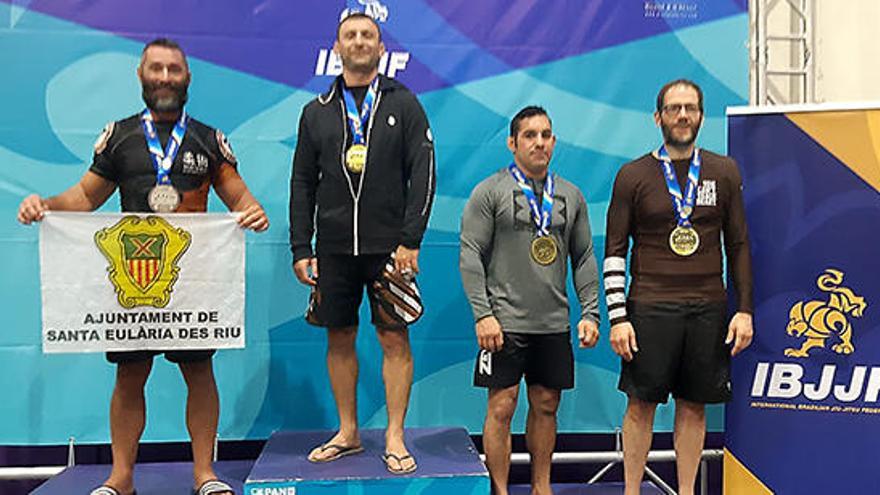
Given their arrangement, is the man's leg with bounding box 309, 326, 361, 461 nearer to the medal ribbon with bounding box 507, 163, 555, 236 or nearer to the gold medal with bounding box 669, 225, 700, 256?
the medal ribbon with bounding box 507, 163, 555, 236

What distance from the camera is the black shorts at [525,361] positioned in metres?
3.09

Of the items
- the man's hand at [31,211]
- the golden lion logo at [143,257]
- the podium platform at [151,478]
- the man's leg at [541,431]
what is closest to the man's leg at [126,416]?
the podium platform at [151,478]

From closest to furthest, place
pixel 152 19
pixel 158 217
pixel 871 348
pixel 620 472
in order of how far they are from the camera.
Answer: pixel 158 217 → pixel 871 348 → pixel 152 19 → pixel 620 472

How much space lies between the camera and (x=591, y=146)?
386 cm

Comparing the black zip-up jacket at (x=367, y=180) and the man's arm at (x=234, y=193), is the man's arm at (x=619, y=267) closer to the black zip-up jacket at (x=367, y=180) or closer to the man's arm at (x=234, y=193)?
the black zip-up jacket at (x=367, y=180)

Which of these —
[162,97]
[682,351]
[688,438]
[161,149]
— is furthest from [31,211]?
[688,438]

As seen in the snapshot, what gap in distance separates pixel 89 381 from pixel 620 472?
108 inches

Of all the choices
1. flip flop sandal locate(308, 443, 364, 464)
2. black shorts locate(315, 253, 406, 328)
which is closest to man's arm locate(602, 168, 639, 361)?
black shorts locate(315, 253, 406, 328)

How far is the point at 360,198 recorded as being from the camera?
2.96m

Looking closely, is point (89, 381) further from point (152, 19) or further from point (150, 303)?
point (152, 19)

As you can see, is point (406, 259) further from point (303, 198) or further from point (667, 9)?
point (667, 9)

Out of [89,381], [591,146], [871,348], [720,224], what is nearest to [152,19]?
[89,381]

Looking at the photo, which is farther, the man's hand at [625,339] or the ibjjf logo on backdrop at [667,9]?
the ibjjf logo on backdrop at [667,9]

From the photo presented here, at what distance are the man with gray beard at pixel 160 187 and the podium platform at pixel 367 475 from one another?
24cm
